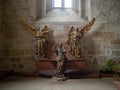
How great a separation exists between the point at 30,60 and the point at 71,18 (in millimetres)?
1992

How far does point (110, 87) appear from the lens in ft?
15.9

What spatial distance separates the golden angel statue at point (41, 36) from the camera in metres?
6.77

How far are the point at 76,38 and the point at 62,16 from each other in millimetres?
1163

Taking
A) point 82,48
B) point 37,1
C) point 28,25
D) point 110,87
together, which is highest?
point 37,1

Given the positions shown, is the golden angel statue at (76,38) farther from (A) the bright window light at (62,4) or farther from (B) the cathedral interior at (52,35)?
(A) the bright window light at (62,4)

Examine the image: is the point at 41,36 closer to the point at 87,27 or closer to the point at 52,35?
the point at 52,35

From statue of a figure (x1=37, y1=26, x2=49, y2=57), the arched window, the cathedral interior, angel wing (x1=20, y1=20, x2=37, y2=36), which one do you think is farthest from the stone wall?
the arched window

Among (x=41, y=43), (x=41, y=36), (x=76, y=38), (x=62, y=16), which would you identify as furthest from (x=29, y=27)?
(x=76, y=38)

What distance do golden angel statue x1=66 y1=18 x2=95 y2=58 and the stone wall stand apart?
0.23 m

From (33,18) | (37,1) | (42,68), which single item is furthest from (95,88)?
(37,1)

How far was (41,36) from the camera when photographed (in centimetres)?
675

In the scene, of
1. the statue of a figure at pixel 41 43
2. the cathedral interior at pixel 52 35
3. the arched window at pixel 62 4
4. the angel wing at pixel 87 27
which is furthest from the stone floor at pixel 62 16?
the statue of a figure at pixel 41 43

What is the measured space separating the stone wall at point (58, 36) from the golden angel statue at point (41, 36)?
0.20m

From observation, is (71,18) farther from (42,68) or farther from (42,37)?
(42,68)
